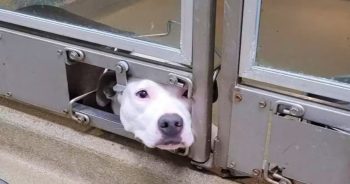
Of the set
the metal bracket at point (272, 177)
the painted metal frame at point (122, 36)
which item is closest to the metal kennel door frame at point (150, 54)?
the painted metal frame at point (122, 36)

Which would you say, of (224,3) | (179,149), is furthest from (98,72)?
(224,3)

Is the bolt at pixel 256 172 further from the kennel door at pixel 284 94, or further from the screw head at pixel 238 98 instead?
the screw head at pixel 238 98

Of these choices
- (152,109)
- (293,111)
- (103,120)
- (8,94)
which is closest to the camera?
(293,111)

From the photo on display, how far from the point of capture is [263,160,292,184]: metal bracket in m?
0.85

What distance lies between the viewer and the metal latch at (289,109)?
777mm

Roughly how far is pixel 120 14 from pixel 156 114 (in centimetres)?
21

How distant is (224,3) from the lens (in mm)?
790

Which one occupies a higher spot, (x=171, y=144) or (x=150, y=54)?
(x=150, y=54)

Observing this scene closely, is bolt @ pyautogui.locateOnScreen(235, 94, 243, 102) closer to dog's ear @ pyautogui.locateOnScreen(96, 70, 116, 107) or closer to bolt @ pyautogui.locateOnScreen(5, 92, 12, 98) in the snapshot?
dog's ear @ pyautogui.locateOnScreen(96, 70, 116, 107)

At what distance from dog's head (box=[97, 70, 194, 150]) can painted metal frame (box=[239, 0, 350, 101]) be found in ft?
0.45

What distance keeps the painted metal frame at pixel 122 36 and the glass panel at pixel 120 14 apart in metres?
0.01

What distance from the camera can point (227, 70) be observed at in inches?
32.6

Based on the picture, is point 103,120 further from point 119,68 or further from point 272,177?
point 272,177

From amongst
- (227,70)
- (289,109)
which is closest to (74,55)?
(227,70)
